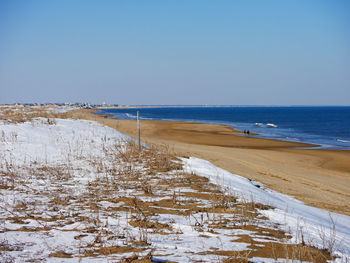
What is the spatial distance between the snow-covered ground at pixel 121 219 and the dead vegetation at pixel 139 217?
15 mm

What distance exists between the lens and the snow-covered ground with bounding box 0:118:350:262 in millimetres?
3961

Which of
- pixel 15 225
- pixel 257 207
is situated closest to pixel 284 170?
pixel 257 207

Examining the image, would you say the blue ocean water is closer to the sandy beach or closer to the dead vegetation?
the sandy beach

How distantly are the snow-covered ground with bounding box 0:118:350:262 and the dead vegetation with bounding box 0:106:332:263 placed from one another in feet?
0.05

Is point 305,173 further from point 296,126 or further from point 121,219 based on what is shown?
point 296,126

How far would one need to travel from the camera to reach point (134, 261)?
3.52 m

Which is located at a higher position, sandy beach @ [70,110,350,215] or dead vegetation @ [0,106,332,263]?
dead vegetation @ [0,106,332,263]

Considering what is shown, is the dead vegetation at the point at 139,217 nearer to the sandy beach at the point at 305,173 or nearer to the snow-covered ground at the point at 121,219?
the snow-covered ground at the point at 121,219

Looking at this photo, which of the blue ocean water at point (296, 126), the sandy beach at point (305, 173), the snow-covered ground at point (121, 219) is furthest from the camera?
the blue ocean water at point (296, 126)

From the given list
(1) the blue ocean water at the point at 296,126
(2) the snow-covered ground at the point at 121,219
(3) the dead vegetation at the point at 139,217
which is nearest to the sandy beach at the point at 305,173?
(2) the snow-covered ground at the point at 121,219

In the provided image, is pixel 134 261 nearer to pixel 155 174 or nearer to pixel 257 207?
pixel 257 207

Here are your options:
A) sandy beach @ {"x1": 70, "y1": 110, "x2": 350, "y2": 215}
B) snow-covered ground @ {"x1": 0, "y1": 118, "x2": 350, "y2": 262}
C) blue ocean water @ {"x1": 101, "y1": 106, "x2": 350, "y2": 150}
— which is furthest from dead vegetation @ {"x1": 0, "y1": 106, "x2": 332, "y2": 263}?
blue ocean water @ {"x1": 101, "y1": 106, "x2": 350, "y2": 150}

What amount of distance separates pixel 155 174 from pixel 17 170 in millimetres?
4211

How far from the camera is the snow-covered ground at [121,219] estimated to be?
396 centimetres
